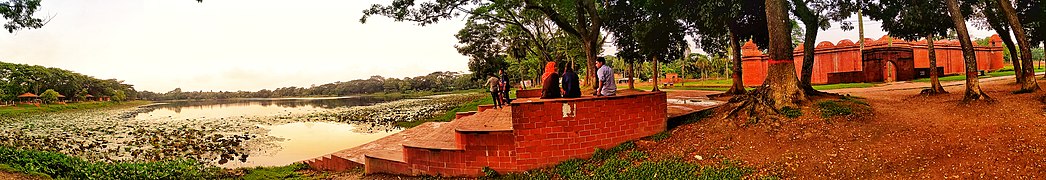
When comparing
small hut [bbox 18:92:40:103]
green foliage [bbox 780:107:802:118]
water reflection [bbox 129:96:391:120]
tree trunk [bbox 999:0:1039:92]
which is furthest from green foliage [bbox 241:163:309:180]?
small hut [bbox 18:92:40:103]

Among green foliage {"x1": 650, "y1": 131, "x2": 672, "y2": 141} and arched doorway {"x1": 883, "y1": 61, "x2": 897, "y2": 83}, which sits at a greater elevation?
arched doorway {"x1": 883, "y1": 61, "x2": 897, "y2": 83}

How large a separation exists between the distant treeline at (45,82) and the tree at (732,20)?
57.1 meters

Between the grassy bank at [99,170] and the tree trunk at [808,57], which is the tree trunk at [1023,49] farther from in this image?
the grassy bank at [99,170]

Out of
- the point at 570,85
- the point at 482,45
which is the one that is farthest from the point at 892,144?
the point at 482,45

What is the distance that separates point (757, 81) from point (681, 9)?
726 inches

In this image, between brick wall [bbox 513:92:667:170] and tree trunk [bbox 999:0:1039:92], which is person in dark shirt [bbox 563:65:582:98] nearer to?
brick wall [bbox 513:92:667:170]

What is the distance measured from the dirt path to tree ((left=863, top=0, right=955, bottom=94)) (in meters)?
3.46

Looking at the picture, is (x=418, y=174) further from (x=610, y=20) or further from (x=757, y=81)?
(x=757, y=81)

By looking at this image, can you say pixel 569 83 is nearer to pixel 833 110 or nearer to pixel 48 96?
pixel 833 110

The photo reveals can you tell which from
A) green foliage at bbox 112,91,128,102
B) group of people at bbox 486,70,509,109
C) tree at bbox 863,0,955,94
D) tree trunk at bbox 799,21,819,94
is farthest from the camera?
green foliage at bbox 112,91,128,102

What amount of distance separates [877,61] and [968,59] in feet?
65.8

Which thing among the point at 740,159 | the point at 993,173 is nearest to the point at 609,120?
the point at 740,159

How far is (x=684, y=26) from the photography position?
1727cm

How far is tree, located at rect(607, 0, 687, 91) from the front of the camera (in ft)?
47.2
